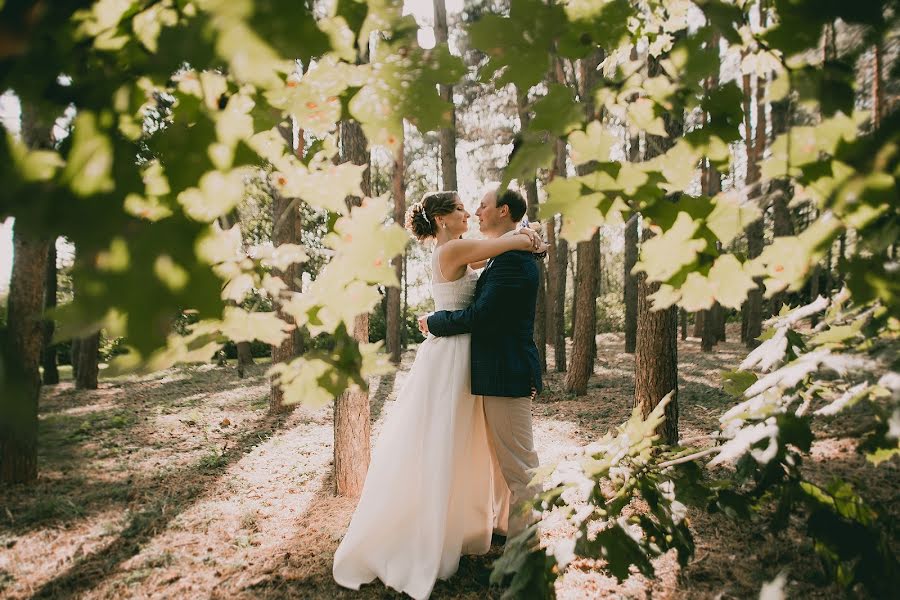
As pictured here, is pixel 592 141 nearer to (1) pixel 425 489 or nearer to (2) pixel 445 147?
(1) pixel 425 489

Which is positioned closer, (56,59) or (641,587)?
(56,59)

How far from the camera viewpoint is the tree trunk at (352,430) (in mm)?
4094

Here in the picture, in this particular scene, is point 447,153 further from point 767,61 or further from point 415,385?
point 767,61

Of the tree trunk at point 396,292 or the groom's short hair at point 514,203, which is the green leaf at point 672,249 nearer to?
the groom's short hair at point 514,203

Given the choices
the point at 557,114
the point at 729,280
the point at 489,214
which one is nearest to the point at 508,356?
the point at 489,214

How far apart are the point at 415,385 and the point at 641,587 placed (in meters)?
1.71

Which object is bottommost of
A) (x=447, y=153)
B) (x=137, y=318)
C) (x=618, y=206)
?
(x=137, y=318)

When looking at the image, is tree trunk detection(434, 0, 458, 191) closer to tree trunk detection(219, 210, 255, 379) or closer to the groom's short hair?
tree trunk detection(219, 210, 255, 379)

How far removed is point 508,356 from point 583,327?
5.56 meters

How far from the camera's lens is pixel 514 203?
120 inches

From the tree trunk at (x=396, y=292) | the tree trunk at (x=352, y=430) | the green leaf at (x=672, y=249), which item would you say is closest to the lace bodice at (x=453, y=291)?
the tree trunk at (x=352, y=430)

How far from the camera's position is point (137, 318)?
58cm

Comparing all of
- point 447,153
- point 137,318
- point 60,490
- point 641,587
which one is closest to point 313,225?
point 447,153

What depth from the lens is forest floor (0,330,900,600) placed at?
9.10 feet
